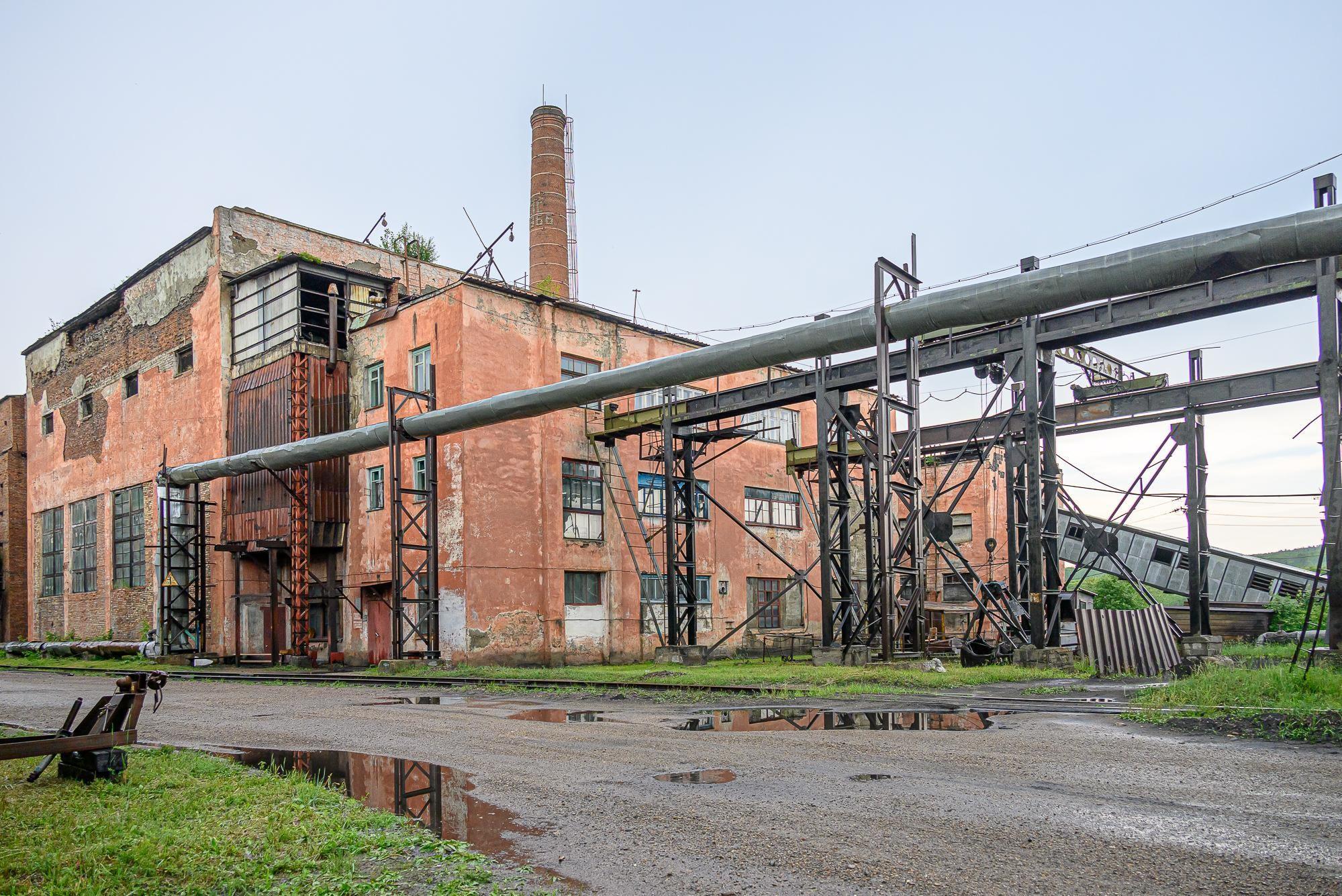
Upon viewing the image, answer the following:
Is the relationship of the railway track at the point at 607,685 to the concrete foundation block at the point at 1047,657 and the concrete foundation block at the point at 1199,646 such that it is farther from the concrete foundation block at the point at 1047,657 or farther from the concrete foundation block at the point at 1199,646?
the concrete foundation block at the point at 1199,646

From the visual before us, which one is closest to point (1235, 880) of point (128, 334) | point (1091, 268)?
point (1091, 268)

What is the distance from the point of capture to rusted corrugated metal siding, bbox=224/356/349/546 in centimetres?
2483

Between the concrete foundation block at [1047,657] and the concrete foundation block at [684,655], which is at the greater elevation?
the concrete foundation block at [1047,657]

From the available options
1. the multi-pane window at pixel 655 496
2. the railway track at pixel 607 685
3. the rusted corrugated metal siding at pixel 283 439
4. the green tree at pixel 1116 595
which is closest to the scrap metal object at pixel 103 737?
the railway track at pixel 607 685

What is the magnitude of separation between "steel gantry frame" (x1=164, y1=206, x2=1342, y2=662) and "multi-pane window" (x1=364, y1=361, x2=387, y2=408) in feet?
10.2

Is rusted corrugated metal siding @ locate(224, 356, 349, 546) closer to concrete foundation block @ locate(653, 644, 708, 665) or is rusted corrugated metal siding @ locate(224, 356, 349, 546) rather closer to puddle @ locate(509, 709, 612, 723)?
concrete foundation block @ locate(653, 644, 708, 665)

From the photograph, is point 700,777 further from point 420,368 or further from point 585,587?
point 420,368

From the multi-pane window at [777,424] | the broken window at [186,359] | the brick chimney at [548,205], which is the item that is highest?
the brick chimney at [548,205]

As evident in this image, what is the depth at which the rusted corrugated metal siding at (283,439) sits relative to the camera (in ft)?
81.5

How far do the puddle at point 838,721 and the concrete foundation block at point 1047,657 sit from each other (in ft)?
22.6

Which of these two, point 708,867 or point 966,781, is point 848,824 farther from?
point 966,781

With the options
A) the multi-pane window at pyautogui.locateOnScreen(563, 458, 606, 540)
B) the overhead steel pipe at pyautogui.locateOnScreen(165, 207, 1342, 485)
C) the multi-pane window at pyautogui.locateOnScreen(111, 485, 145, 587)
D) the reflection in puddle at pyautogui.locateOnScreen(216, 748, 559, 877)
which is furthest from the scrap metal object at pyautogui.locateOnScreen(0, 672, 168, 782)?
the multi-pane window at pyautogui.locateOnScreen(111, 485, 145, 587)

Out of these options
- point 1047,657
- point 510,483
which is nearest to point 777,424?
point 510,483

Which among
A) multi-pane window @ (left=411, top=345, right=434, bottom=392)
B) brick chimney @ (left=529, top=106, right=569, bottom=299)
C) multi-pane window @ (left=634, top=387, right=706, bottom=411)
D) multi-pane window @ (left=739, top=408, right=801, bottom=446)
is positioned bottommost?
multi-pane window @ (left=739, top=408, right=801, bottom=446)
